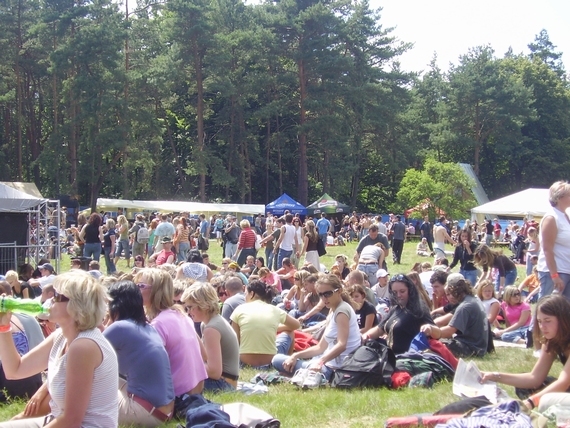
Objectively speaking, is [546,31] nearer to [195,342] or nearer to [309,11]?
[309,11]

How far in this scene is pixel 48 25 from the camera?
37594mm

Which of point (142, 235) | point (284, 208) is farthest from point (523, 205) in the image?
point (142, 235)

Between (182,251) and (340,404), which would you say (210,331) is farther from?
(182,251)

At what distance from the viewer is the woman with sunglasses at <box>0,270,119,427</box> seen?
296 centimetres

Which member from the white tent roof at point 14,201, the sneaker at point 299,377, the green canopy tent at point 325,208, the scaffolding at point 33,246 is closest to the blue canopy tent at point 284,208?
the green canopy tent at point 325,208

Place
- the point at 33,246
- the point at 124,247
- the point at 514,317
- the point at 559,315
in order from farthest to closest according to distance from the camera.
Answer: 1. the point at 124,247
2. the point at 33,246
3. the point at 514,317
4. the point at 559,315

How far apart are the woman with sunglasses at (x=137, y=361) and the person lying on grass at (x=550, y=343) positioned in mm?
2038

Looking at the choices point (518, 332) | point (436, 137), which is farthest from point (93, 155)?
point (518, 332)

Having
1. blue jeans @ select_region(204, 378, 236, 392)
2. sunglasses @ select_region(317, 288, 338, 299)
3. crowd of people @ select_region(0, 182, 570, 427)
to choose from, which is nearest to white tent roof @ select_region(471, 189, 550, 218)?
crowd of people @ select_region(0, 182, 570, 427)

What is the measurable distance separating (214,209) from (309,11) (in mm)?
12808

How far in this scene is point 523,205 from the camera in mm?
26922

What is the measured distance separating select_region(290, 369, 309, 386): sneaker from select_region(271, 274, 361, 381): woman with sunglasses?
7cm

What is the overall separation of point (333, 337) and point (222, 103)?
3862cm

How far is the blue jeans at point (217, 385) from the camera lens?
5352mm
